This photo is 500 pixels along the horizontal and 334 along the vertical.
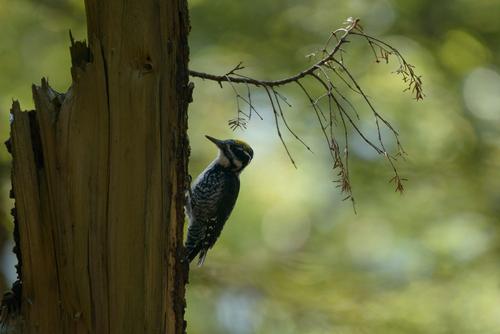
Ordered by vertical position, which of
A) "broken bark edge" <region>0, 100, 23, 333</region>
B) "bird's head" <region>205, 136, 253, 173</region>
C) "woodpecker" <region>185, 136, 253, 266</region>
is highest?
"bird's head" <region>205, 136, 253, 173</region>

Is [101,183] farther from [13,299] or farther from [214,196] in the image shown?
[214,196]

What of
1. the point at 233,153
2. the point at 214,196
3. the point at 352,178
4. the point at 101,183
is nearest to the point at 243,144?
the point at 233,153

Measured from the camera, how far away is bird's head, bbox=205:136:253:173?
543 centimetres

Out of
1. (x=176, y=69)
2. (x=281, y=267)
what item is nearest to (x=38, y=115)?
(x=176, y=69)

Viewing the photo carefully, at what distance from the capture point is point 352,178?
630 centimetres

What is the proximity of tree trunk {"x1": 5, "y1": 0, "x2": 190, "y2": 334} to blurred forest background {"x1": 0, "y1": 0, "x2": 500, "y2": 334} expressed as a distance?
3.05 metres

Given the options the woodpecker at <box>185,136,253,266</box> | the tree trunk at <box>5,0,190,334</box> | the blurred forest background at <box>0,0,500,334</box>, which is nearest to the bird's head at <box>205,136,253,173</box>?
the woodpecker at <box>185,136,253,266</box>

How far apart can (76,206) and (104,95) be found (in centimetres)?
36

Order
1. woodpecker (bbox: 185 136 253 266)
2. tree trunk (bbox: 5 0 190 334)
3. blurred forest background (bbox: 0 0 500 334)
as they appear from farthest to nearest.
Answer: blurred forest background (bbox: 0 0 500 334) → woodpecker (bbox: 185 136 253 266) → tree trunk (bbox: 5 0 190 334)

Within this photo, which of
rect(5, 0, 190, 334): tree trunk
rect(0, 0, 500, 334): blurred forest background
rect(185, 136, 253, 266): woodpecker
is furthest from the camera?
rect(0, 0, 500, 334): blurred forest background

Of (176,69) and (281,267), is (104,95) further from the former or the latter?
(281,267)

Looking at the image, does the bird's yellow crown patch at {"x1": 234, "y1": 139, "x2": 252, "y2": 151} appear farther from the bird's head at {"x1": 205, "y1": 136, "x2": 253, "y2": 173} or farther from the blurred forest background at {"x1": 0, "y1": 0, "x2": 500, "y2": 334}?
the blurred forest background at {"x1": 0, "y1": 0, "x2": 500, "y2": 334}

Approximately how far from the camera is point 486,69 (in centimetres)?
645

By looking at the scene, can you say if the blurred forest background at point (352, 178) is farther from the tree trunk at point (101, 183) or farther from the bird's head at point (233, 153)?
the tree trunk at point (101, 183)
